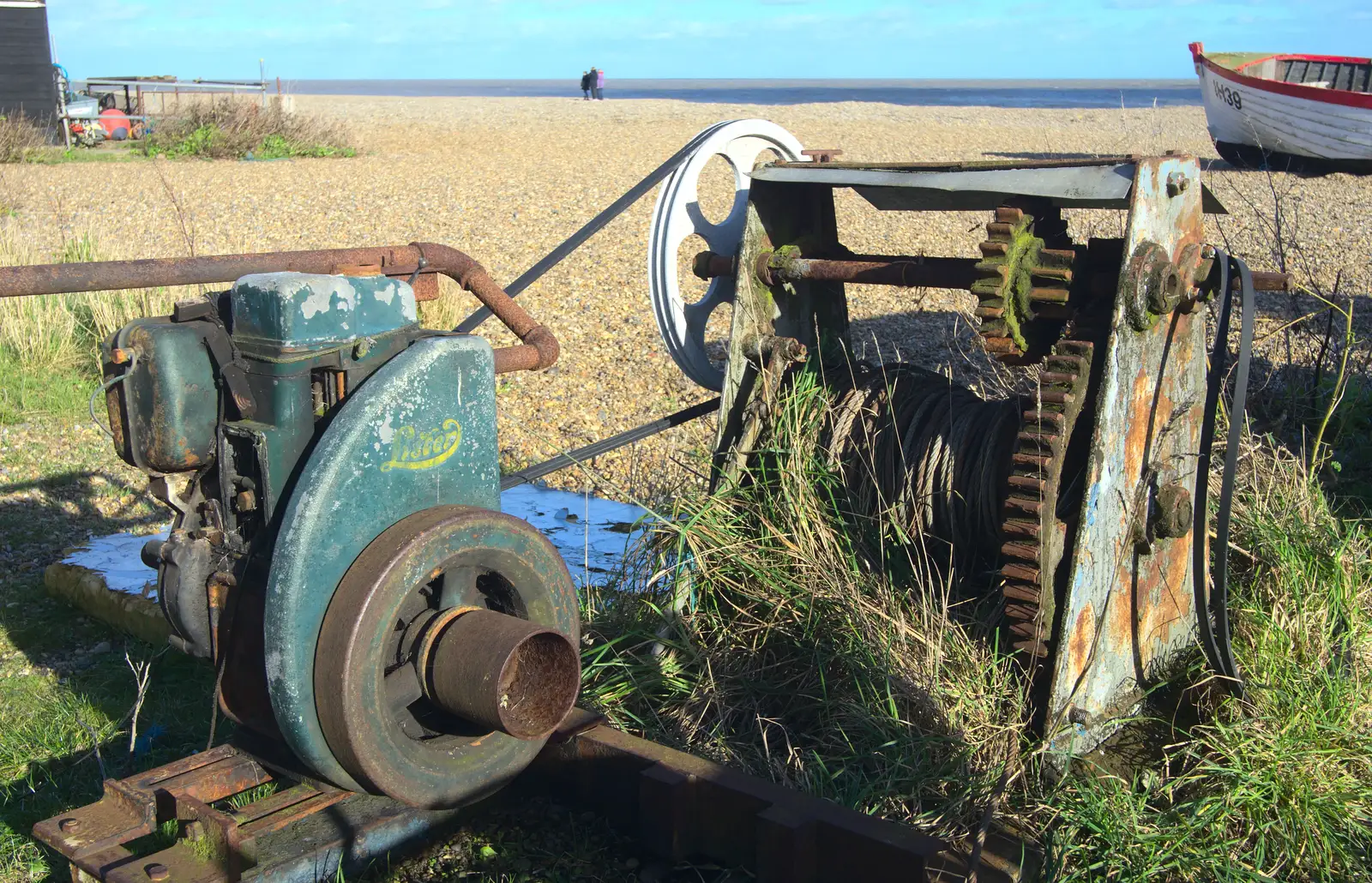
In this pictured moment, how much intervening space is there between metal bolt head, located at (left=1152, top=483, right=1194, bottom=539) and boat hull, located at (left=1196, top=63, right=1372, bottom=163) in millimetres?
13596

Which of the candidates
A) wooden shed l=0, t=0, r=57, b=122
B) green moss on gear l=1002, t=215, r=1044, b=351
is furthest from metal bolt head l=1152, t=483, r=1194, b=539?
wooden shed l=0, t=0, r=57, b=122

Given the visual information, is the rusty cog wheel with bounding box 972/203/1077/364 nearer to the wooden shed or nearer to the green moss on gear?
the green moss on gear

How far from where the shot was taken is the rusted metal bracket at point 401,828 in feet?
7.50

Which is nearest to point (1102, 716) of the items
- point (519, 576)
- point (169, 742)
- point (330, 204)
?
point (519, 576)

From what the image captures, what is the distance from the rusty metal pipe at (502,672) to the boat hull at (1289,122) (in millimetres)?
14913

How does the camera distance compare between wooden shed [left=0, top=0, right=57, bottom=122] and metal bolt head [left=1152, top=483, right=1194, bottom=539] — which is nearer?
metal bolt head [left=1152, top=483, right=1194, bottom=539]

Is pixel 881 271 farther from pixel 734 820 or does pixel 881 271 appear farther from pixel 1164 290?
pixel 734 820

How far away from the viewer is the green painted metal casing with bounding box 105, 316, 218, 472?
2332 mm

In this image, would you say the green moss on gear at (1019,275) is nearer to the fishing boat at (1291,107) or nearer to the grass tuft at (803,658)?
the grass tuft at (803,658)

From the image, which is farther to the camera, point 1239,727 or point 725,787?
point 1239,727

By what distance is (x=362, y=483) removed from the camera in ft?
7.59

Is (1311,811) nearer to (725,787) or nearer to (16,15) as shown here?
(725,787)

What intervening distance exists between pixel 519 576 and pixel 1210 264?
73.8 inches

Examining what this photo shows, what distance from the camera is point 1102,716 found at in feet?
9.96
